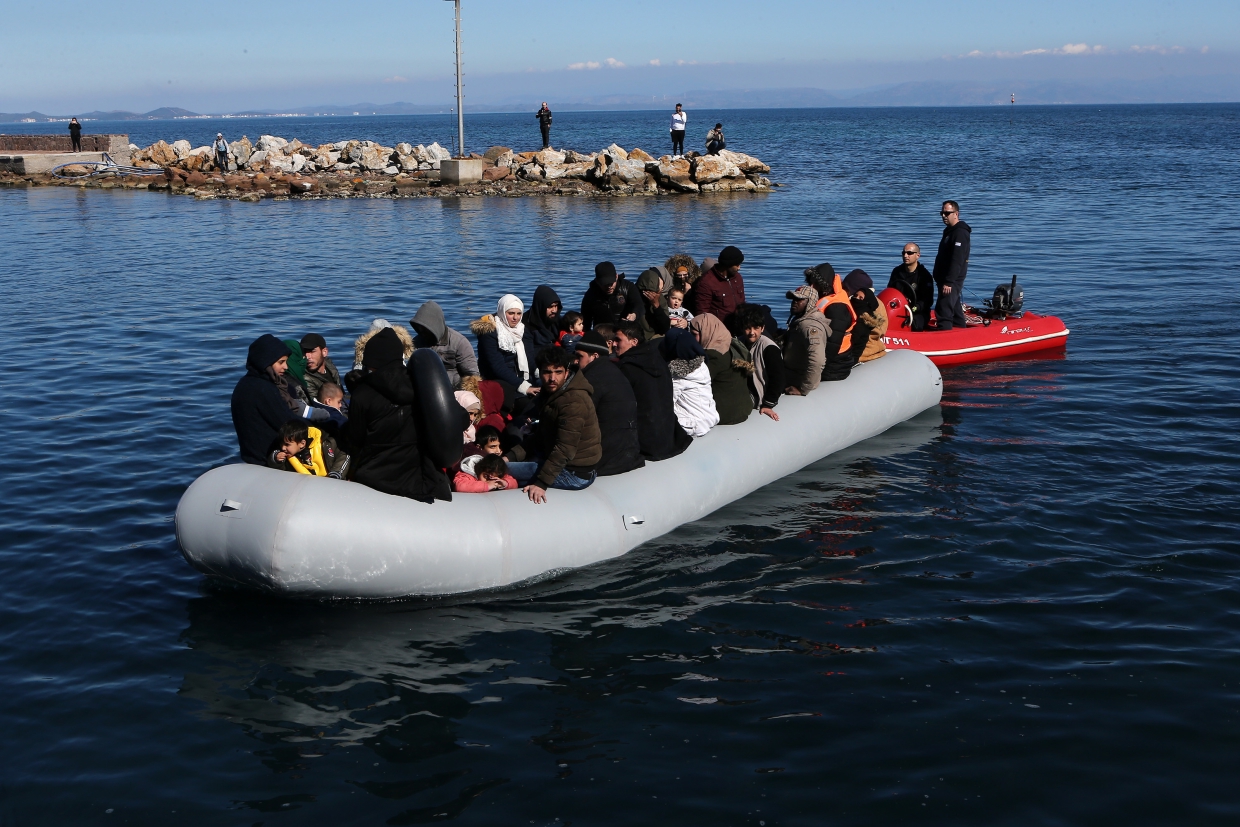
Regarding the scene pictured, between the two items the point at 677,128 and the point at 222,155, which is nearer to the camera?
the point at 677,128

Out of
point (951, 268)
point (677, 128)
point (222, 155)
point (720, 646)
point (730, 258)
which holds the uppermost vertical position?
point (677, 128)

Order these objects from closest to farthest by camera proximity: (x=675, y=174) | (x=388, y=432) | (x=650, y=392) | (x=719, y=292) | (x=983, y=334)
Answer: (x=388, y=432), (x=650, y=392), (x=719, y=292), (x=983, y=334), (x=675, y=174)

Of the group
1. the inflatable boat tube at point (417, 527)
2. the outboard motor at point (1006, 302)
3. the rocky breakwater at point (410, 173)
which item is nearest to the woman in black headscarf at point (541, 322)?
the inflatable boat tube at point (417, 527)

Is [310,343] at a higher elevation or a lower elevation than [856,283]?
lower

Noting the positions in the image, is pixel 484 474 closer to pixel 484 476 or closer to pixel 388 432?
pixel 484 476

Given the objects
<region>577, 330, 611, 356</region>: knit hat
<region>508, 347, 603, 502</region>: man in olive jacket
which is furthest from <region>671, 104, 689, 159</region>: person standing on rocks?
<region>508, 347, 603, 502</region>: man in olive jacket

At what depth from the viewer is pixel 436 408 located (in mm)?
7254

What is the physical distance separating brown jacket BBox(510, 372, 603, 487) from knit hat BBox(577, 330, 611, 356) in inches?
9.4

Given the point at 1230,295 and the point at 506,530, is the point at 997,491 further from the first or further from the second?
the point at 1230,295

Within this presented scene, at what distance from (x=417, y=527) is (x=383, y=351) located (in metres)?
1.34

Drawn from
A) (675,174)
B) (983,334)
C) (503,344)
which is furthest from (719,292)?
(675,174)

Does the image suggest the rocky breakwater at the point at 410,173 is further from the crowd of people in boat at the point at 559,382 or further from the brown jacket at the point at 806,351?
the brown jacket at the point at 806,351

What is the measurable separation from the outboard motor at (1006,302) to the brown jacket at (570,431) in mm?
9615

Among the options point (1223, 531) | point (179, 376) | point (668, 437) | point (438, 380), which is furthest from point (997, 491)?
point (179, 376)
